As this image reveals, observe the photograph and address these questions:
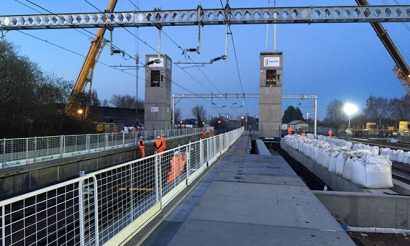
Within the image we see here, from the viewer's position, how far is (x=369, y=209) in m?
10.2

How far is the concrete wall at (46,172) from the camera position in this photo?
15852 millimetres

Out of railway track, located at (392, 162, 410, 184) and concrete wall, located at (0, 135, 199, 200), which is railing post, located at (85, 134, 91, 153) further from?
railway track, located at (392, 162, 410, 184)

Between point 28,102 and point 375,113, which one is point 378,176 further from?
point 375,113

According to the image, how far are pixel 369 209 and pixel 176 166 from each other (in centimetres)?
481

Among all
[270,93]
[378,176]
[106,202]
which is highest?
[270,93]

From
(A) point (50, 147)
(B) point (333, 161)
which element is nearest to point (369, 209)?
(B) point (333, 161)

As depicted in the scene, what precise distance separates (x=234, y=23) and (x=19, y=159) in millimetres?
11846

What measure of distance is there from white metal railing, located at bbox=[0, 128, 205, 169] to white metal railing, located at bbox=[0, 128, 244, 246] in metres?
6.97

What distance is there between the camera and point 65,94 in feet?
150

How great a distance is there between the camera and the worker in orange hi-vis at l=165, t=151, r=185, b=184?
969 centimetres

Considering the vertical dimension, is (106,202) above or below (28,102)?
below

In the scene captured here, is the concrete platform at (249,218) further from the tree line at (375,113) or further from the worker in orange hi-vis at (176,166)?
the tree line at (375,113)

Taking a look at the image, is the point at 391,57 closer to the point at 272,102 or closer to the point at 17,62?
the point at 272,102

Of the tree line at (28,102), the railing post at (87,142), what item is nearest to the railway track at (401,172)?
the railing post at (87,142)
